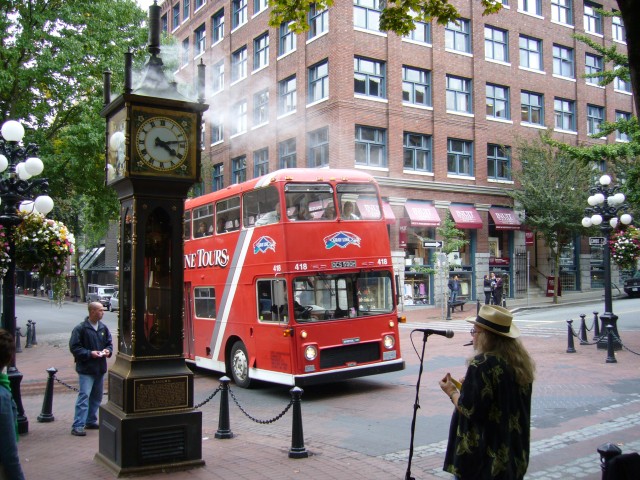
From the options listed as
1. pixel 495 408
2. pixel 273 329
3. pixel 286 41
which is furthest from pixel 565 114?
pixel 495 408

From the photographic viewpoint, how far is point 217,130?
40406mm

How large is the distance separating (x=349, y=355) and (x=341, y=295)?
3.74 ft

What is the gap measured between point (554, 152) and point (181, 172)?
30.7 meters

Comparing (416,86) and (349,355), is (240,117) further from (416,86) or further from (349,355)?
(349,355)

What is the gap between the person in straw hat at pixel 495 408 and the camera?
403cm

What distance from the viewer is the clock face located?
696 centimetres

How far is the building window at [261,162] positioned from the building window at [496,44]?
42.9 ft

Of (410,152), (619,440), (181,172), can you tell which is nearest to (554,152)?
(410,152)

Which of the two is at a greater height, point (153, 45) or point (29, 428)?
point (153, 45)

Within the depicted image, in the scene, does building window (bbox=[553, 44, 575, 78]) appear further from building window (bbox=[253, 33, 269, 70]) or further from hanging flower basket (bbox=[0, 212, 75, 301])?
hanging flower basket (bbox=[0, 212, 75, 301])

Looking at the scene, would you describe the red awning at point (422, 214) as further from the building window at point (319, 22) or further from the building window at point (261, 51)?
the building window at point (261, 51)

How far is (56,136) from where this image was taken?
2583 centimetres

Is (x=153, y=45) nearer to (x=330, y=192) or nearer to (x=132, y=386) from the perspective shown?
(x=132, y=386)

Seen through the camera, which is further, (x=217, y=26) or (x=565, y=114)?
(x=217, y=26)
